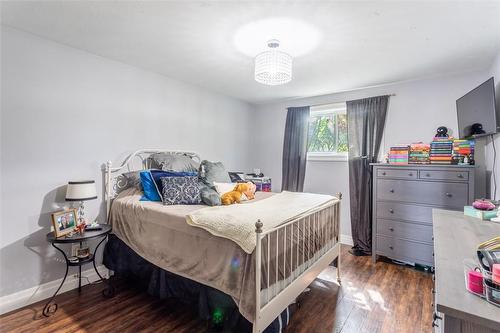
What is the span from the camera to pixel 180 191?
8.15 feet

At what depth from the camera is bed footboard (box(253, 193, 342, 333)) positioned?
59.4 inches

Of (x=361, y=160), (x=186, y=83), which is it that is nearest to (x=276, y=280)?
(x=361, y=160)

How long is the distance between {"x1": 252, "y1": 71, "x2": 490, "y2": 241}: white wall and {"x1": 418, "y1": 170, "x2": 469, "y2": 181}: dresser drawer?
0.39 m

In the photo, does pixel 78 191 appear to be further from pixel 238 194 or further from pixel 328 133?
pixel 328 133

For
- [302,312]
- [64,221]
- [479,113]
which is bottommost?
[302,312]

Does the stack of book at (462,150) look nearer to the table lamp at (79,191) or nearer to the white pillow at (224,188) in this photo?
the white pillow at (224,188)

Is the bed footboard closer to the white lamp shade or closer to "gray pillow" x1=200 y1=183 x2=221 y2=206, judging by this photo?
"gray pillow" x1=200 y1=183 x2=221 y2=206

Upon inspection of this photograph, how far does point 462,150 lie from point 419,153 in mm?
403

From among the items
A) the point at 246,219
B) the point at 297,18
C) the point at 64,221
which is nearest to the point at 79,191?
the point at 64,221

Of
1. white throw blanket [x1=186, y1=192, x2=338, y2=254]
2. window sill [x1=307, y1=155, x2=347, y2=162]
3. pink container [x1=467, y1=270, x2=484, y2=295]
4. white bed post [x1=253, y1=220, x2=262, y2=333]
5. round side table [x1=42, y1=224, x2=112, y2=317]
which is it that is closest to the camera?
pink container [x1=467, y1=270, x2=484, y2=295]

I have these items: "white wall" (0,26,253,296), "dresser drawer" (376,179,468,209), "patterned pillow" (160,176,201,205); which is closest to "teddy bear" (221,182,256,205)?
"patterned pillow" (160,176,201,205)

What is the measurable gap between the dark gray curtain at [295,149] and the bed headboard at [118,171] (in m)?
2.20

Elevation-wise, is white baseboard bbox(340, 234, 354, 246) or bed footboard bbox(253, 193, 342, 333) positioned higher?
bed footboard bbox(253, 193, 342, 333)

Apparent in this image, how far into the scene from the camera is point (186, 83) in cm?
353
